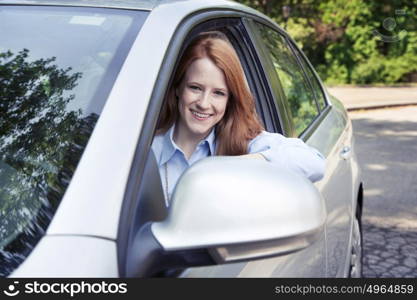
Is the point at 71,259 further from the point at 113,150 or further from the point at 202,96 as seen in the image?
the point at 202,96

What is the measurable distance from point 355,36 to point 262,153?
1698 centimetres

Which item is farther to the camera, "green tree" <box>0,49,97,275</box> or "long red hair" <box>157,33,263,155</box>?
"long red hair" <box>157,33,263,155</box>

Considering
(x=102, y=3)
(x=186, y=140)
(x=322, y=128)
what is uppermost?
(x=102, y=3)

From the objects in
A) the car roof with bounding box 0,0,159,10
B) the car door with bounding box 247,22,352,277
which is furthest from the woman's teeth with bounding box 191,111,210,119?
the car door with bounding box 247,22,352,277

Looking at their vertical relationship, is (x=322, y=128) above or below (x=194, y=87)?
below

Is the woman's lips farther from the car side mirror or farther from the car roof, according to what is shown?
the car side mirror

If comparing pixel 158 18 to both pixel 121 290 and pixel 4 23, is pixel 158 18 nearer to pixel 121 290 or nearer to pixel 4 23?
pixel 4 23

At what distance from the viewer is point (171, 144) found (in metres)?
1.88

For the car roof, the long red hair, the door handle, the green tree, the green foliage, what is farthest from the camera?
the green foliage

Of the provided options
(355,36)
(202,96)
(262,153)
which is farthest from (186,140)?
(355,36)

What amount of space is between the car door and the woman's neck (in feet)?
1.61

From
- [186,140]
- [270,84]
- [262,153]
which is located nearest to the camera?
[262,153]

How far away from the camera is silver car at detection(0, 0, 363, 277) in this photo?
1.05 m

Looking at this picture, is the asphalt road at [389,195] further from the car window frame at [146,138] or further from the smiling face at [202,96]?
the car window frame at [146,138]
